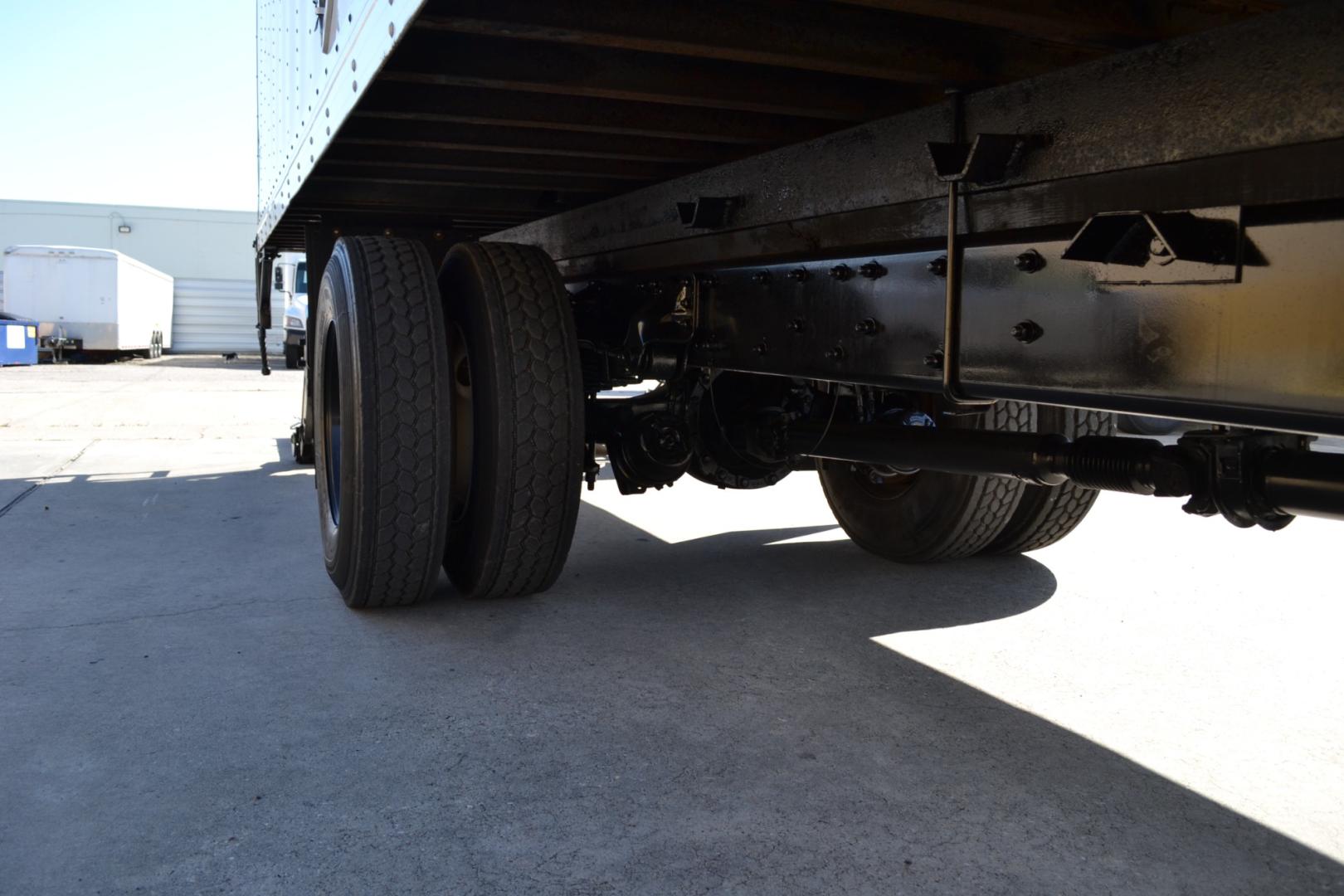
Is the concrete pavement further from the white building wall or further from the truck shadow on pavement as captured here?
the white building wall

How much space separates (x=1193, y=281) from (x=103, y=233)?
45.0 m

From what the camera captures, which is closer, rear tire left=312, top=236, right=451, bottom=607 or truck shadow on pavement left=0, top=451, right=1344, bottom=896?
truck shadow on pavement left=0, top=451, right=1344, bottom=896

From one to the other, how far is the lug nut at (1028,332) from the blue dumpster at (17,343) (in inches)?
924

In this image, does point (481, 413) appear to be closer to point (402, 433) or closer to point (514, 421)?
point (514, 421)

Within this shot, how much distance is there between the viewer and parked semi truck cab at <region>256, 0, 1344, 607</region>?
170 centimetres

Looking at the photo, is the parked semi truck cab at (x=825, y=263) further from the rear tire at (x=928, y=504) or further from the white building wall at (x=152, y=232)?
the white building wall at (x=152, y=232)

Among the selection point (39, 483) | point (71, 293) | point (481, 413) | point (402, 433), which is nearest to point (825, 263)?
point (481, 413)

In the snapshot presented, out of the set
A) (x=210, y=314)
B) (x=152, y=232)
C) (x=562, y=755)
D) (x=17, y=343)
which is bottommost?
(x=562, y=755)

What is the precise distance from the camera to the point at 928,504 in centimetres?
434

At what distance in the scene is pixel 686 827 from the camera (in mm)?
2277

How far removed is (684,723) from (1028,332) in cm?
135

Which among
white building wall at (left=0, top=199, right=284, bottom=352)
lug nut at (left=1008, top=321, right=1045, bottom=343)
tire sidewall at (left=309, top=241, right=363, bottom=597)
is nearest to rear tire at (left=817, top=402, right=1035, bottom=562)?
lug nut at (left=1008, top=321, right=1045, bottom=343)

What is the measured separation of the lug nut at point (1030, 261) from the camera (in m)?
2.05

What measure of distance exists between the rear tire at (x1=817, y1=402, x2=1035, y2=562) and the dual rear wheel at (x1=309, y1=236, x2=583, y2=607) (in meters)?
1.40
